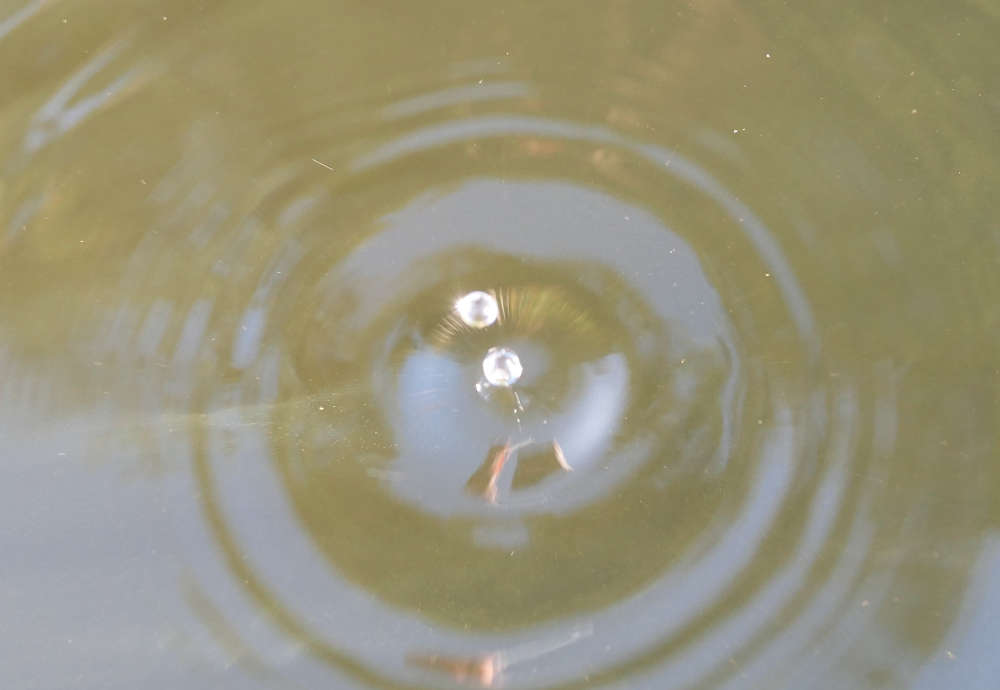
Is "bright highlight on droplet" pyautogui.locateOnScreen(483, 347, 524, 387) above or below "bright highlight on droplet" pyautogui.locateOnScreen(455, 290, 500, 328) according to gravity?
below

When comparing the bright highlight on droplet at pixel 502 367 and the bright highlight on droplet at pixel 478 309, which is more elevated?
the bright highlight on droplet at pixel 478 309

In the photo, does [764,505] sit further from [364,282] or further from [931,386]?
[364,282]

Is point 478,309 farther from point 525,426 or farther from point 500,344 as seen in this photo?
point 525,426

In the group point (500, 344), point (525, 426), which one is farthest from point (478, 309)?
point (525, 426)
